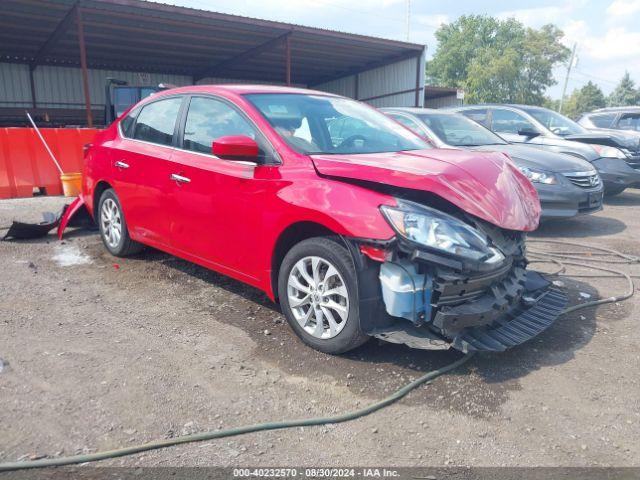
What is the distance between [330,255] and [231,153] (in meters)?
0.96

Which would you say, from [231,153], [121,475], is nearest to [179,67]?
[231,153]

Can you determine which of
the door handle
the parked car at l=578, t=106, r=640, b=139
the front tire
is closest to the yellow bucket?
the door handle

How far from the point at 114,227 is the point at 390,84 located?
18.8 m

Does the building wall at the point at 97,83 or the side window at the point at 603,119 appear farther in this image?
the building wall at the point at 97,83

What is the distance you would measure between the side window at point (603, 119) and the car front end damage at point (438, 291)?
33.1 feet

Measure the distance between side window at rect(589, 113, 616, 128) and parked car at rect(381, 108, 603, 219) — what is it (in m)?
5.51

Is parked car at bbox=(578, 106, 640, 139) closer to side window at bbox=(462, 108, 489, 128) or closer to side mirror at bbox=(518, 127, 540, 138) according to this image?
side window at bbox=(462, 108, 489, 128)

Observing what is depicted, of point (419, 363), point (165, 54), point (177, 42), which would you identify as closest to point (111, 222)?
point (419, 363)

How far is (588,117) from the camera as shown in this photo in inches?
463

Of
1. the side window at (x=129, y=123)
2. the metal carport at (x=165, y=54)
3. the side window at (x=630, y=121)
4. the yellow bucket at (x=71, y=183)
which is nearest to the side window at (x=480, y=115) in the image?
the side window at (x=630, y=121)

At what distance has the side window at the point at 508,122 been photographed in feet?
29.3

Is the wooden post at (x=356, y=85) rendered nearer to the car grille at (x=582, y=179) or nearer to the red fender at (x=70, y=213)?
the car grille at (x=582, y=179)

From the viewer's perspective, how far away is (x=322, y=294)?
321 centimetres

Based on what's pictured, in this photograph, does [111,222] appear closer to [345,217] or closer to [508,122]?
[345,217]
